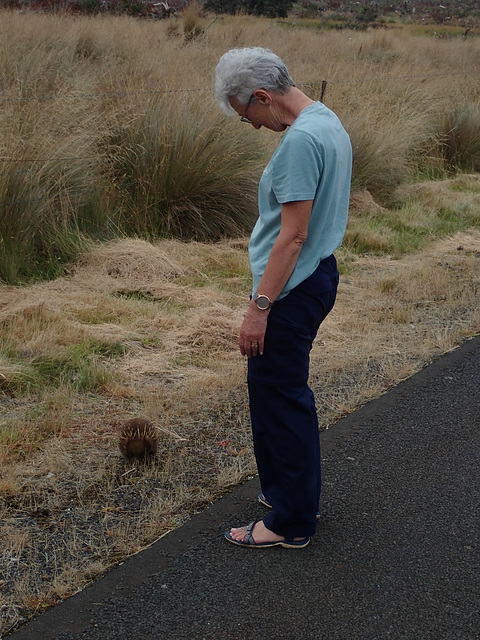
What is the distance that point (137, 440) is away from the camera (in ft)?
12.2

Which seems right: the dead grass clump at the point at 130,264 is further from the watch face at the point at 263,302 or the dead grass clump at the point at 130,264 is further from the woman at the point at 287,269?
the watch face at the point at 263,302

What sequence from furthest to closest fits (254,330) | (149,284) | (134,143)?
(134,143), (149,284), (254,330)

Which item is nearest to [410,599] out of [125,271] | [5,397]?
[5,397]

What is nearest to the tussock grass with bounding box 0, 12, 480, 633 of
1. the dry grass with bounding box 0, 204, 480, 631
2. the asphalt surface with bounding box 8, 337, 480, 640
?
the dry grass with bounding box 0, 204, 480, 631

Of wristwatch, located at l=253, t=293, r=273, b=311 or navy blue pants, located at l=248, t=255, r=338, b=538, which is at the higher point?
wristwatch, located at l=253, t=293, r=273, b=311

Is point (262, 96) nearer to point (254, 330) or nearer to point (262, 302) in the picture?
point (262, 302)

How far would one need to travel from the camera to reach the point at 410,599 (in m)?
2.91

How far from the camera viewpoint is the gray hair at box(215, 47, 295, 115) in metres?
2.77

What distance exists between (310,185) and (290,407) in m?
0.85

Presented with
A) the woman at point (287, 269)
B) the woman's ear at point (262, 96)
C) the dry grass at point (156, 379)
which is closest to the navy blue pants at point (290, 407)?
the woman at point (287, 269)

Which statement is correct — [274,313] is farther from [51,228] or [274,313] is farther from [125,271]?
[51,228]

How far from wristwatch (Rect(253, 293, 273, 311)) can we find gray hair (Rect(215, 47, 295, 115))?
0.67 meters

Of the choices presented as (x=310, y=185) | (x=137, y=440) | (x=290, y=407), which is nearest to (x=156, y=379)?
(x=137, y=440)

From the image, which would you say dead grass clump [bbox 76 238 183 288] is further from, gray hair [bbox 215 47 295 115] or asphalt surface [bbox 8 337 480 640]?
gray hair [bbox 215 47 295 115]
